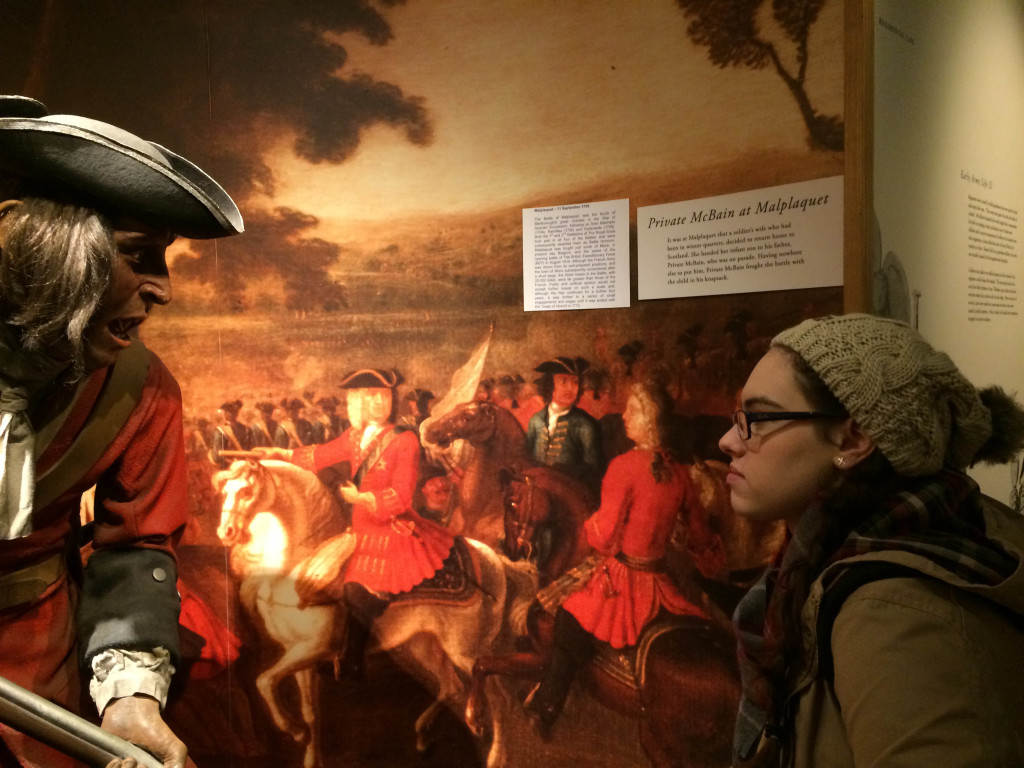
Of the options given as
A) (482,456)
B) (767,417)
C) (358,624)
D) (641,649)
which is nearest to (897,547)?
(767,417)

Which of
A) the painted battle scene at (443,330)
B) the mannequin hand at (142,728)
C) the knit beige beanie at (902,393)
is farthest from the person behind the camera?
the painted battle scene at (443,330)

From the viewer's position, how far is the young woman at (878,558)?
105 centimetres

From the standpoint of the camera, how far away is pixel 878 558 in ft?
3.80

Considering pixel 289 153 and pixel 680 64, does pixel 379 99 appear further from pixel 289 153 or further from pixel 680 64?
pixel 680 64

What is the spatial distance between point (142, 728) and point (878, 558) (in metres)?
1.32

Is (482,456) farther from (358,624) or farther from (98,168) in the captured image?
(98,168)

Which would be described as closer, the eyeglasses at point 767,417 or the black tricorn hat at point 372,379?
the eyeglasses at point 767,417

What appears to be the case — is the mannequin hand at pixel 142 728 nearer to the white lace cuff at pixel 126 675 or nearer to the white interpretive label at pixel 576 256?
the white lace cuff at pixel 126 675

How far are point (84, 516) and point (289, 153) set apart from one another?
1.43 meters

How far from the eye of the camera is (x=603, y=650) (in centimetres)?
236

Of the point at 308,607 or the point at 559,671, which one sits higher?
the point at 308,607

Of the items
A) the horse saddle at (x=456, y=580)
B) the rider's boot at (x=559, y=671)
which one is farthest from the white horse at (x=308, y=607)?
the rider's boot at (x=559, y=671)

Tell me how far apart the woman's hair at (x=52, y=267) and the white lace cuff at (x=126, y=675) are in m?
0.63

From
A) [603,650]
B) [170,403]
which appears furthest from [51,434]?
[603,650]
